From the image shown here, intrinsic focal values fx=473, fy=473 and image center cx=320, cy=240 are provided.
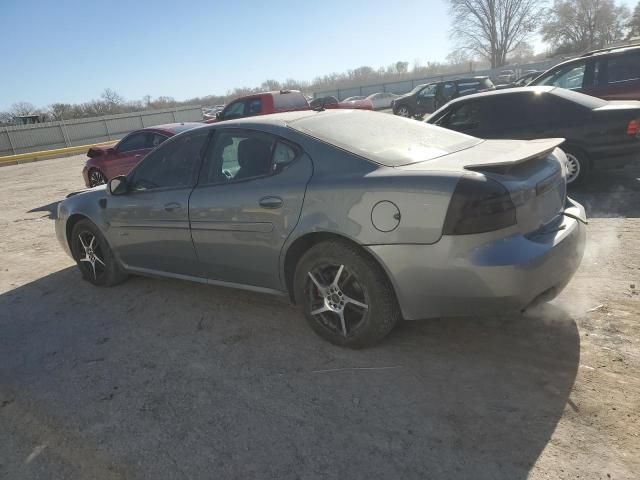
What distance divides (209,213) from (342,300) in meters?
1.25

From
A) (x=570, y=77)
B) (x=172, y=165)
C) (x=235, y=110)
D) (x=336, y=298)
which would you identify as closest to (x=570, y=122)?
(x=570, y=77)

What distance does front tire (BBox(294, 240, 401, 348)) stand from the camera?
2.87 meters

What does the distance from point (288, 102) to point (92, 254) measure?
30.8ft

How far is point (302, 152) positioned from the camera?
10.3 feet

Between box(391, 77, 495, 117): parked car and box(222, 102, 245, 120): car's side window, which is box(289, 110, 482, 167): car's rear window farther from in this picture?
box(391, 77, 495, 117): parked car

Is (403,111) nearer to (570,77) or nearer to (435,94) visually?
(435,94)

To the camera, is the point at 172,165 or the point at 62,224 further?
the point at 62,224

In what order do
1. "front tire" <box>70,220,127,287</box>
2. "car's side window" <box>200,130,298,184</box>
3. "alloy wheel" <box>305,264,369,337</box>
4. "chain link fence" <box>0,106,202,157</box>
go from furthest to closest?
"chain link fence" <box>0,106,202,157</box> → "front tire" <box>70,220,127,287</box> → "car's side window" <box>200,130,298,184</box> → "alloy wheel" <box>305,264,369,337</box>

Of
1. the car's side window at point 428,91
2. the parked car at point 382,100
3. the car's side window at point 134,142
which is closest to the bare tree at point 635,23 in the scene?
the parked car at point 382,100

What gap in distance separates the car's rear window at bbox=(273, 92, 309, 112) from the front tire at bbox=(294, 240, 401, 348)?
10450 millimetres

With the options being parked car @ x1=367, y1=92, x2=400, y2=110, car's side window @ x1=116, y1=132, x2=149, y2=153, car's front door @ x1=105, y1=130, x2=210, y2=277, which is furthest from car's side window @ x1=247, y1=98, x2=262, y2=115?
parked car @ x1=367, y1=92, x2=400, y2=110

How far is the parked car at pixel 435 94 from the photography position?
18172mm

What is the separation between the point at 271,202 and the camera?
10.4ft

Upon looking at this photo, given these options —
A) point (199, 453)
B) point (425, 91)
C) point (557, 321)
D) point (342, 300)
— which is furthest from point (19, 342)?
point (425, 91)
